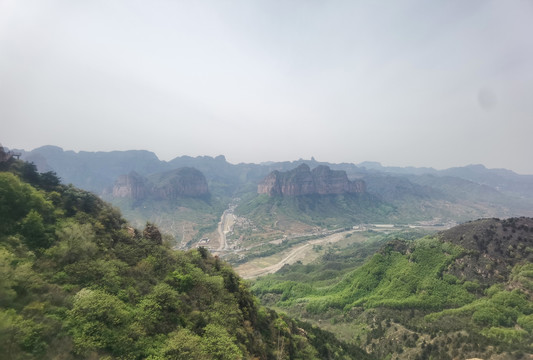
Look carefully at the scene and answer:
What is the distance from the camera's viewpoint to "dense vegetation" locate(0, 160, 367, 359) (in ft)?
57.4

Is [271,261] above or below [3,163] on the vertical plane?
below

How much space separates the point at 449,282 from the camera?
6062 centimetres

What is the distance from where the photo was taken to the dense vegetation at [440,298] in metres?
41.4

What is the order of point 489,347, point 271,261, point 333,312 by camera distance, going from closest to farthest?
point 489,347
point 333,312
point 271,261

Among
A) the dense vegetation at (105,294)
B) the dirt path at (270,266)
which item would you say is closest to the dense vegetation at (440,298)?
the dense vegetation at (105,294)

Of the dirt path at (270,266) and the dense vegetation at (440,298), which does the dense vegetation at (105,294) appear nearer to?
the dense vegetation at (440,298)

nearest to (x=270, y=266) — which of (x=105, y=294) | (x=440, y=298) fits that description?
(x=440, y=298)

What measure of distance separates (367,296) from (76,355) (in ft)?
239

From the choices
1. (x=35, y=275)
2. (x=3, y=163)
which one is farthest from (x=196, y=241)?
(x=35, y=275)

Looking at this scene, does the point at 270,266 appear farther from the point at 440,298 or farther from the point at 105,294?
the point at 105,294

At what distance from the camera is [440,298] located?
56.8 meters

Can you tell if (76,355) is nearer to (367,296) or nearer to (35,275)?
(35,275)

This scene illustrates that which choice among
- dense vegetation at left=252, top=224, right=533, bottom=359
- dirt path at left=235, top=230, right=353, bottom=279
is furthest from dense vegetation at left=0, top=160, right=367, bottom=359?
dirt path at left=235, top=230, right=353, bottom=279

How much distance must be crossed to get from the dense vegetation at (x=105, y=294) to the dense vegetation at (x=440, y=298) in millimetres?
14556
